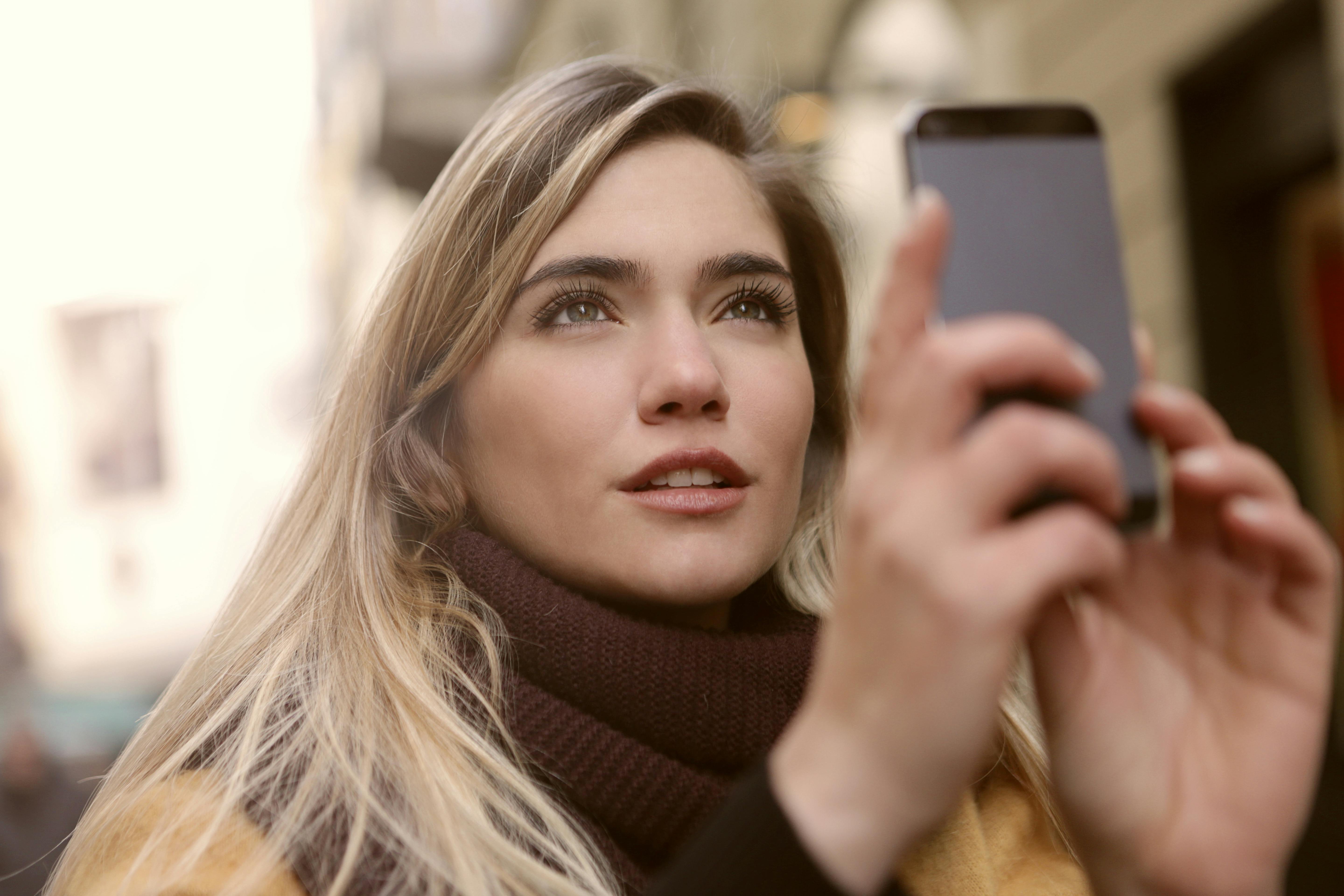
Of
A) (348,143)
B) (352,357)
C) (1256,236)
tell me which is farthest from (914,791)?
(348,143)

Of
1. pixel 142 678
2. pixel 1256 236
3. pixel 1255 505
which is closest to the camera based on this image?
pixel 1255 505

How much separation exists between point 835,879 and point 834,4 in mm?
5698

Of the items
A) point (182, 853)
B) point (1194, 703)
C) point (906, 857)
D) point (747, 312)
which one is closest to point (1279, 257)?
point (747, 312)

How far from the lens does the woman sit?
0.79 m

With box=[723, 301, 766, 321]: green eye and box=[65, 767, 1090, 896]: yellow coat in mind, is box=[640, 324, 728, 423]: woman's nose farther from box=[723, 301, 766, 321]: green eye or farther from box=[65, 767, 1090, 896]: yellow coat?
box=[65, 767, 1090, 896]: yellow coat

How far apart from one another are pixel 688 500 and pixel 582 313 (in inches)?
13.4

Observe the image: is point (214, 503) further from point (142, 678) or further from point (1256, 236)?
point (1256, 236)

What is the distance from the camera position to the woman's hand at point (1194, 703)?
3.31 feet

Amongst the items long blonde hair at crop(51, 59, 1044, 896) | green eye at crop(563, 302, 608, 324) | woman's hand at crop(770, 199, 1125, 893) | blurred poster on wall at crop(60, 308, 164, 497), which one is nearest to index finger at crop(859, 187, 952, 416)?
woman's hand at crop(770, 199, 1125, 893)

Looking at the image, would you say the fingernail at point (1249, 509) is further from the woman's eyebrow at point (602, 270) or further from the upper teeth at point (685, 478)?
the woman's eyebrow at point (602, 270)

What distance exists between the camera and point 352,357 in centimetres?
181

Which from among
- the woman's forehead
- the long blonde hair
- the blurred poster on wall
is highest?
the woman's forehead

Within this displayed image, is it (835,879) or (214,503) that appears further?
(214,503)

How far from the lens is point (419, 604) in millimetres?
1533
